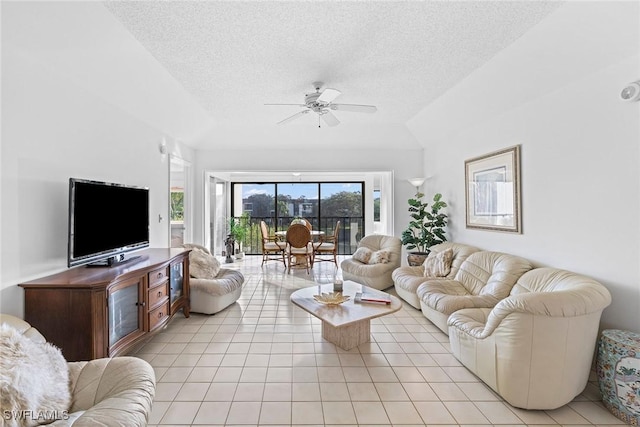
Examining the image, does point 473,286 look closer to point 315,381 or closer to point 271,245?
point 315,381

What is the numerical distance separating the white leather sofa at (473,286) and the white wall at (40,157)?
3362mm

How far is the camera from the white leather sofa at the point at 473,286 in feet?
9.63

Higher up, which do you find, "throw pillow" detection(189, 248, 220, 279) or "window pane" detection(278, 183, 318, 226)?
"window pane" detection(278, 183, 318, 226)

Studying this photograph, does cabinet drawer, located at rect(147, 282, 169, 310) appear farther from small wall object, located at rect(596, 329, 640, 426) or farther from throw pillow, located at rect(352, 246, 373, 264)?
small wall object, located at rect(596, 329, 640, 426)

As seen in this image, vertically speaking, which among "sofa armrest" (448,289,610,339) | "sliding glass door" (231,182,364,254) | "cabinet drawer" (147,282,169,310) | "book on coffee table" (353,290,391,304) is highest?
"sliding glass door" (231,182,364,254)

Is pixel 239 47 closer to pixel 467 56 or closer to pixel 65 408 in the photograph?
pixel 467 56

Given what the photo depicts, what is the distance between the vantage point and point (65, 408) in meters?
1.38

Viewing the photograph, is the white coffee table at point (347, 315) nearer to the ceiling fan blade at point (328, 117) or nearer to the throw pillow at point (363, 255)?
the ceiling fan blade at point (328, 117)

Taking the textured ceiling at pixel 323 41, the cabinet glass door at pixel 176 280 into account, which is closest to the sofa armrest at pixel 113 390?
the cabinet glass door at pixel 176 280

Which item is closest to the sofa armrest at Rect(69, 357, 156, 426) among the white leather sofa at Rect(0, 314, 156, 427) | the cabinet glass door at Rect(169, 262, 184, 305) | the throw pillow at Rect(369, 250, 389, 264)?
the white leather sofa at Rect(0, 314, 156, 427)

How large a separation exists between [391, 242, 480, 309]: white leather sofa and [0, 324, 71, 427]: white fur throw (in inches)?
130

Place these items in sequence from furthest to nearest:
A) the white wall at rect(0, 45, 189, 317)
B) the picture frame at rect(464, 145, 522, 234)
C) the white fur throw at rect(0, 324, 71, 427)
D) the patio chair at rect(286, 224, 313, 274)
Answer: the patio chair at rect(286, 224, 313, 274)
the picture frame at rect(464, 145, 522, 234)
the white wall at rect(0, 45, 189, 317)
the white fur throw at rect(0, 324, 71, 427)

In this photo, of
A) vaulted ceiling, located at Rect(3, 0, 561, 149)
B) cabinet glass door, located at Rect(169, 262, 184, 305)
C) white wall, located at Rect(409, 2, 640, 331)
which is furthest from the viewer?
cabinet glass door, located at Rect(169, 262, 184, 305)

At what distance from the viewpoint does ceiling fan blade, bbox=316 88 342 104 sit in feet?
9.16
